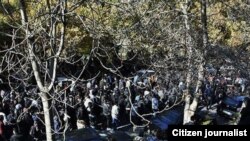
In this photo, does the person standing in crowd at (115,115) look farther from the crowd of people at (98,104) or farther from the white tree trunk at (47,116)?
the white tree trunk at (47,116)

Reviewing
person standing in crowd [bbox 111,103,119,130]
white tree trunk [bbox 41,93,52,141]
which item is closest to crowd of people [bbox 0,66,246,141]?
person standing in crowd [bbox 111,103,119,130]

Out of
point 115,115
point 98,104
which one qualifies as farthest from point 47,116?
point 98,104

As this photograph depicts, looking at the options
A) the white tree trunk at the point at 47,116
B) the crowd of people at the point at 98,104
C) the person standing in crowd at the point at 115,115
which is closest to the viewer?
the white tree trunk at the point at 47,116

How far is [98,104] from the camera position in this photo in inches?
865

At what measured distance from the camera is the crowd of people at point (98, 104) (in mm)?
17500

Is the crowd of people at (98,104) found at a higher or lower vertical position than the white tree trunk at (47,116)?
lower

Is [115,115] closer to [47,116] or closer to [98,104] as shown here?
[98,104]

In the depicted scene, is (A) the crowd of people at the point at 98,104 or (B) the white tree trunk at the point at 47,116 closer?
(B) the white tree trunk at the point at 47,116

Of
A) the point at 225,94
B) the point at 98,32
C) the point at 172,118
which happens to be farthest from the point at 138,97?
the point at 98,32

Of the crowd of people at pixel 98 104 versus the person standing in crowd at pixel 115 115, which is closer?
the crowd of people at pixel 98 104

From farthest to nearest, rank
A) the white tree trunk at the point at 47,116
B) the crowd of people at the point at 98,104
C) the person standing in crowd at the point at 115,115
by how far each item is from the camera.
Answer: the person standing in crowd at the point at 115,115, the crowd of people at the point at 98,104, the white tree trunk at the point at 47,116

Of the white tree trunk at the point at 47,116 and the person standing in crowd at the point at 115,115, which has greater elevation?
the white tree trunk at the point at 47,116

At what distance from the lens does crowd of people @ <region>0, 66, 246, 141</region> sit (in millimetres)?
17500

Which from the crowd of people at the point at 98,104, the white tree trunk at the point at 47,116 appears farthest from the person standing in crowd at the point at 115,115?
the white tree trunk at the point at 47,116
